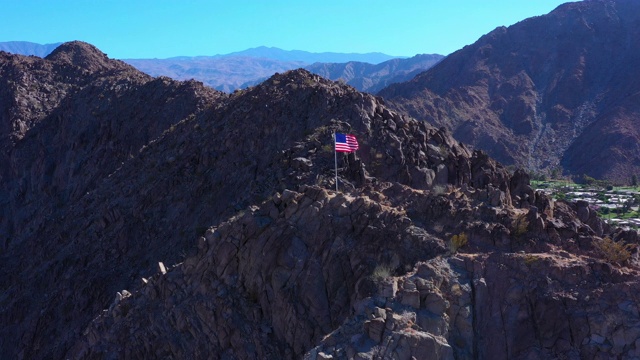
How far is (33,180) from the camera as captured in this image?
50.8 m

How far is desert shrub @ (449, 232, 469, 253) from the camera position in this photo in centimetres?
1554

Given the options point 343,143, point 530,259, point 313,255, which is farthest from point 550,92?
point 530,259

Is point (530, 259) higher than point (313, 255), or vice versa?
point (530, 259)

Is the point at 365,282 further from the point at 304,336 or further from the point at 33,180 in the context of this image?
the point at 33,180

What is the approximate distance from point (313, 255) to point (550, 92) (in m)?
97.8

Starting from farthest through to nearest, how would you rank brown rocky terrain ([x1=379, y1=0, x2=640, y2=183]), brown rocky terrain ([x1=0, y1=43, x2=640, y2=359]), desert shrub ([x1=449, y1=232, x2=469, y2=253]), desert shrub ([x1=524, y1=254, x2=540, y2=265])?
Answer: brown rocky terrain ([x1=379, y1=0, x2=640, y2=183]) < desert shrub ([x1=449, y1=232, x2=469, y2=253]) < desert shrub ([x1=524, y1=254, x2=540, y2=265]) < brown rocky terrain ([x1=0, y1=43, x2=640, y2=359])

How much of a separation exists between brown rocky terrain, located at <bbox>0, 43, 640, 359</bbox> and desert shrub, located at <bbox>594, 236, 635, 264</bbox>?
88 mm

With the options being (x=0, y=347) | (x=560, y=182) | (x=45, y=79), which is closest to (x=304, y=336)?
(x=0, y=347)

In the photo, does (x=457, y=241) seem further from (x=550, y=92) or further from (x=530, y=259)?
(x=550, y=92)

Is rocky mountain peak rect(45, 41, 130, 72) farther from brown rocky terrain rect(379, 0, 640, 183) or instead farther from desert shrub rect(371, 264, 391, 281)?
desert shrub rect(371, 264, 391, 281)

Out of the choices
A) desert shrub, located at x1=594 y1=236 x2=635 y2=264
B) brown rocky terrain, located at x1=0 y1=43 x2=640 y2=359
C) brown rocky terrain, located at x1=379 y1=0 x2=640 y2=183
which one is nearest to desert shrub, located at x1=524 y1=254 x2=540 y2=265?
brown rocky terrain, located at x1=0 y1=43 x2=640 y2=359

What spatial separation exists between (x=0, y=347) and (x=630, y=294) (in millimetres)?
26923

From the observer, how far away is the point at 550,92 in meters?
107

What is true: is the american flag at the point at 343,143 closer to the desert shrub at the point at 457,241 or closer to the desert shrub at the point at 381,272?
the desert shrub at the point at 381,272
